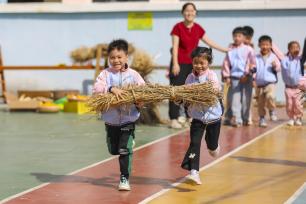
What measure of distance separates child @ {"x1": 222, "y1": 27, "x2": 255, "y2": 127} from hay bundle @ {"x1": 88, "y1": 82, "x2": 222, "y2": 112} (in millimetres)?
5709

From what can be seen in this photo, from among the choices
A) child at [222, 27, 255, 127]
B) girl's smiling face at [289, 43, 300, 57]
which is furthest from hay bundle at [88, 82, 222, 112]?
child at [222, 27, 255, 127]

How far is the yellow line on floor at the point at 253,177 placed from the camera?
797cm

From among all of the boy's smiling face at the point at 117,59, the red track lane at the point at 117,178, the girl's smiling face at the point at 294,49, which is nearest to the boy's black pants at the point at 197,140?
the red track lane at the point at 117,178

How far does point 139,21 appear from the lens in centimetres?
1925

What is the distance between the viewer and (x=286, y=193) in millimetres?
8180

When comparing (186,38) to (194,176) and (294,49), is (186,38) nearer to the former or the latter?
(294,49)

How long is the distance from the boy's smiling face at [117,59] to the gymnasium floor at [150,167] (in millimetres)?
1302

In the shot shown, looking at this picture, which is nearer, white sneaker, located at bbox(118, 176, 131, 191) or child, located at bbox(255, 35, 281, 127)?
white sneaker, located at bbox(118, 176, 131, 191)

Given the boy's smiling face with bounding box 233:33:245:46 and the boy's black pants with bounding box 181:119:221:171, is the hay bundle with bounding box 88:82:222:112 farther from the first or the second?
the boy's smiling face with bounding box 233:33:245:46

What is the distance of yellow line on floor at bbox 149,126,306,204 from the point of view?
7.97 meters

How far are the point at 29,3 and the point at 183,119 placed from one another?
7.17 metres

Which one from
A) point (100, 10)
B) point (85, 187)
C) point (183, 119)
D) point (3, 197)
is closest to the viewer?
point (3, 197)

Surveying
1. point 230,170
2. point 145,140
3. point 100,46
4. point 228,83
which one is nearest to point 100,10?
point 100,46

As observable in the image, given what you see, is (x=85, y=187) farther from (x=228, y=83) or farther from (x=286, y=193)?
(x=228, y=83)
